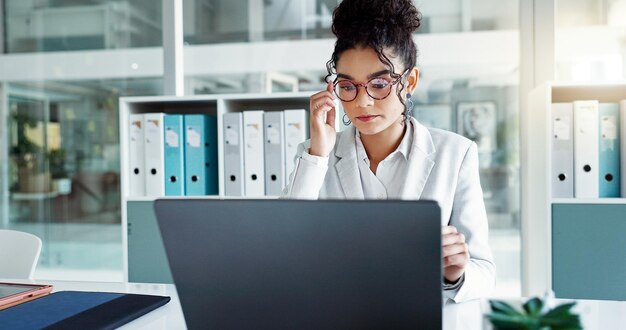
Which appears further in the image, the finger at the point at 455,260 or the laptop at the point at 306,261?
the finger at the point at 455,260

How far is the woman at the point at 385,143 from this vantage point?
4.16ft

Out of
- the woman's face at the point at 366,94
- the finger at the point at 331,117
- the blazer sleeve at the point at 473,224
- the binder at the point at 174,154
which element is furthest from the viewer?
the binder at the point at 174,154

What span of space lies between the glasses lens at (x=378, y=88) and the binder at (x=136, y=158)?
5.30 feet

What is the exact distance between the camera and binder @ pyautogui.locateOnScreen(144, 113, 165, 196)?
2521 millimetres

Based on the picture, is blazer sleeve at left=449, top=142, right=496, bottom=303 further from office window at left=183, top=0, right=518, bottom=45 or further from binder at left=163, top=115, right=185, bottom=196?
office window at left=183, top=0, right=518, bottom=45

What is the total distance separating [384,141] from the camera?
Result: 1476mm

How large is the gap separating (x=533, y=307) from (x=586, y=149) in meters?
1.88

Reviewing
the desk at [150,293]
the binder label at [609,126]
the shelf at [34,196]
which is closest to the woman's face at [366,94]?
the desk at [150,293]

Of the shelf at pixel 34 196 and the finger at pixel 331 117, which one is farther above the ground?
the finger at pixel 331 117

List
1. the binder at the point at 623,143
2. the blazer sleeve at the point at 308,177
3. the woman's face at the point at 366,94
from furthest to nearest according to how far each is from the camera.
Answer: the binder at the point at 623,143, the blazer sleeve at the point at 308,177, the woman's face at the point at 366,94

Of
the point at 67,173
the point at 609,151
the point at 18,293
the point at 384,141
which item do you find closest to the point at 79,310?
the point at 18,293

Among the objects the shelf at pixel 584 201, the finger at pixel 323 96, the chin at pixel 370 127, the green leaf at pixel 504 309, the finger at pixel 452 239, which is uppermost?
the finger at pixel 323 96

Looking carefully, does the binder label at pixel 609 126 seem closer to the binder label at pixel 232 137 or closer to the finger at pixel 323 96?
the finger at pixel 323 96

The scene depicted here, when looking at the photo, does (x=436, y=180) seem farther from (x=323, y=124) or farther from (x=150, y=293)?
(x=150, y=293)
